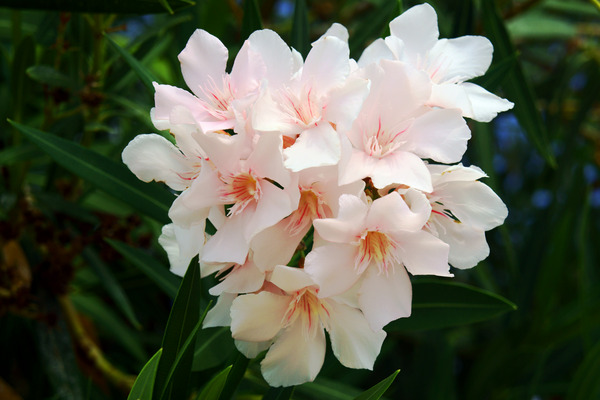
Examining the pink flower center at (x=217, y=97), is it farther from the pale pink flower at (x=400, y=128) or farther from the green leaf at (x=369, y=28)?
the green leaf at (x=369, y=28)

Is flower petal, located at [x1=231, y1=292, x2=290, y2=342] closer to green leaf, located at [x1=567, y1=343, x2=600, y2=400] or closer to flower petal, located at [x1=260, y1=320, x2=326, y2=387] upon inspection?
flower petal, located at [x1=260, y1=320, x2=326, y2=387]

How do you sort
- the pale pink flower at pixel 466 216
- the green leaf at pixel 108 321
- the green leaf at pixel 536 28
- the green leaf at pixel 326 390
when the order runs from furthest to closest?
the green leaf at pixel 536 28
the green leaf at pixel 108 321
the green leaf at pixel 326 390
the pale pink flower at pixel 466 216

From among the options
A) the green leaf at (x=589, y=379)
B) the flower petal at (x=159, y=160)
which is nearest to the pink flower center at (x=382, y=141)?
the flower petal at (x=159, y=160)

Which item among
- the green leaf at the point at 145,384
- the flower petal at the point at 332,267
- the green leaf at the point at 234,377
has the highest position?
the flower petal at the point at 332,267

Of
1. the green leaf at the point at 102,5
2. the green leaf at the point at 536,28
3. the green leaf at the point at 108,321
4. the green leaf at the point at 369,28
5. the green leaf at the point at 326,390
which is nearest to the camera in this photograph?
the green leaf at the point at 102,5

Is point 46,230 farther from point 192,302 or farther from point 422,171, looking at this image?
point 422,171

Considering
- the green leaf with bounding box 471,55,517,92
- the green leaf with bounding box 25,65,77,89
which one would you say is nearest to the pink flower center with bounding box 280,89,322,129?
the green leaf with bounding box 471,55,517,92
